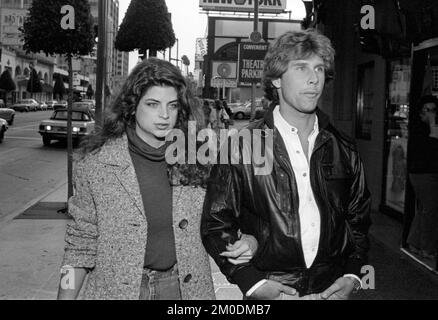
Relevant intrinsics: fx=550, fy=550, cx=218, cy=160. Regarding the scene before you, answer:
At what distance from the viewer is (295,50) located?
228 centimetres

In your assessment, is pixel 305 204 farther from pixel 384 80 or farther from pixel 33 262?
pixel 384 80

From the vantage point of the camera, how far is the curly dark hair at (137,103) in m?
2.32

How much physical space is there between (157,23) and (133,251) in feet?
66.5

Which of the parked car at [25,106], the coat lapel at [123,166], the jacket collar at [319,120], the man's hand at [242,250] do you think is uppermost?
the parked car at [25,106]

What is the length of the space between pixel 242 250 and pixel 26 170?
13.5 m

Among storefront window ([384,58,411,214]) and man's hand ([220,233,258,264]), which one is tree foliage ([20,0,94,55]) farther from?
man's hand ([220,233,258,264])

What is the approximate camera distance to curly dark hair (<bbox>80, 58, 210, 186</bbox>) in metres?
2.32

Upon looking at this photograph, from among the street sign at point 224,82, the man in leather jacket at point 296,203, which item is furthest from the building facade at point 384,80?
the street sign at point 224,82

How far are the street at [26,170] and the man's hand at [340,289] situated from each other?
6.97 m

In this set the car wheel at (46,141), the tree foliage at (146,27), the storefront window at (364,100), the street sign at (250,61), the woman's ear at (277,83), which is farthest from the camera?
the tree foliage at (146,27)

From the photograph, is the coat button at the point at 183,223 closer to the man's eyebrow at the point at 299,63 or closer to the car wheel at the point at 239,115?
the man's eyebrow at the point at 299,63

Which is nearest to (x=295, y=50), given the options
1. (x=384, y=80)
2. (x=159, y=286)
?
(x=159, y=286)
